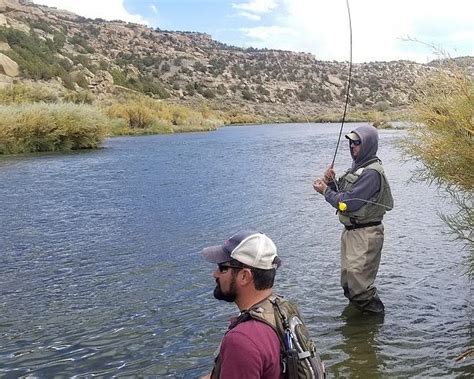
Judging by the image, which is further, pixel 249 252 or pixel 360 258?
pixel 360 258

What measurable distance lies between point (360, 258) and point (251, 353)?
389 cm

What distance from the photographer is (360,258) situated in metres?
6.14

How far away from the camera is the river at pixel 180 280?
5.81 m

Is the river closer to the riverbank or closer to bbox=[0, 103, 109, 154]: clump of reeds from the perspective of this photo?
the riverbank

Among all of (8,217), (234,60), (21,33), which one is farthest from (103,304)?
(234,60)

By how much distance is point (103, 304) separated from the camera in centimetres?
735

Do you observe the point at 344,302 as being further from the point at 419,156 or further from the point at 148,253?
the point at 148,253

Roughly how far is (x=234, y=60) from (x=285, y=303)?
117 metres

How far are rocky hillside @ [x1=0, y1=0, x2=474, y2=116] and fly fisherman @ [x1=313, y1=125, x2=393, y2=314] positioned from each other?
39413 mm

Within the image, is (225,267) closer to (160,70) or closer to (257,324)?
(257,324)

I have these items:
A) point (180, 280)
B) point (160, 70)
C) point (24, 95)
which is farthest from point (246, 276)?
point (160, 70)

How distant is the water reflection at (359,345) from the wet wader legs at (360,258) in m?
0.39

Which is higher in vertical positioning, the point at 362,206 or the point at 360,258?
the point at 362,206

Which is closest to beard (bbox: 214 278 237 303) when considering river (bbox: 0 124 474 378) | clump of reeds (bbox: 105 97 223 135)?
river (bbox: 0 124 474 378)
